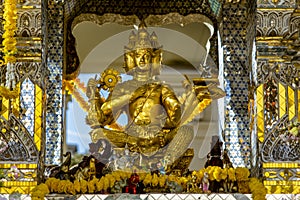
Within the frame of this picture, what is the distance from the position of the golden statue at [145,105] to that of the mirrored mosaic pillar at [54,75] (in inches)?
17.8

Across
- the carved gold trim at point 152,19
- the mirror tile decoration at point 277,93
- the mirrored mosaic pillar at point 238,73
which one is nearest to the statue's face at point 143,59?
the carved gold trim at point 152,19

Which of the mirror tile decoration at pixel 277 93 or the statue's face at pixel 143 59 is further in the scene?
the statue's face at pixel 143 59

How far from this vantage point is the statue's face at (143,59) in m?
12.5

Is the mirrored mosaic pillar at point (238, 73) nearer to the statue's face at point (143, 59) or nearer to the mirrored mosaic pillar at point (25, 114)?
the statue's face at point (143, 59)

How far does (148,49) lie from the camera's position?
1248 centimetres

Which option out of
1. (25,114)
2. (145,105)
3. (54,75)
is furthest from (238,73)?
(25,114)

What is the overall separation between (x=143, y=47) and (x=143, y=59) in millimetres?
150

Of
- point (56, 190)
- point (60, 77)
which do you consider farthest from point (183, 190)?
point (60, 77)

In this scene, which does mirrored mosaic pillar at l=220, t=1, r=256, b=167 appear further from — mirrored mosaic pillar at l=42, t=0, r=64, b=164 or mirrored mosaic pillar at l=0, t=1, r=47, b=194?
mirrored mosaic pillar at l=0, t=1, r=47, b=194

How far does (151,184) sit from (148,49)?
235 centimetres

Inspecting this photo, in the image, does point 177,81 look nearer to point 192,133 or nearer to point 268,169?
point 192,133

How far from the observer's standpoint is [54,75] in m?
12.0

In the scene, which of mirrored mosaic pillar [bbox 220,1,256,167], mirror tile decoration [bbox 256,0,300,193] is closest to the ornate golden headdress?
mirrored mosaic pillar [bbox 220,1,256,167]

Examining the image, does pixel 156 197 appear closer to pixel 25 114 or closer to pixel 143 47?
pixel 25 114
